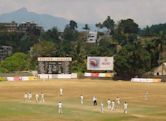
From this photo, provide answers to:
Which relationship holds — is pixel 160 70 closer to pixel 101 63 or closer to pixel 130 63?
pixel 130 63

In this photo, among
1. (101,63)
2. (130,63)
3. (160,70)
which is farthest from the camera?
(160,70)

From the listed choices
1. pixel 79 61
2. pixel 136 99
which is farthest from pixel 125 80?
pixel 136 99

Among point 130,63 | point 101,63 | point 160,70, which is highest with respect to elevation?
point 101,63

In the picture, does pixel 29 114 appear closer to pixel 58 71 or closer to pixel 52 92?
pixel 52 92

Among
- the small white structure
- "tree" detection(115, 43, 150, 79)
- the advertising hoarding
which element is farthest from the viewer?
the small white structure

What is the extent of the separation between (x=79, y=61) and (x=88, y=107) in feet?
362

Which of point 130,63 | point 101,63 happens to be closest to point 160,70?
point 130,63

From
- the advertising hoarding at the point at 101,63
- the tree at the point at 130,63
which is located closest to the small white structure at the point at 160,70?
the tree at the point at 130,63

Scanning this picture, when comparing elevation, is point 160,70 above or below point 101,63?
below

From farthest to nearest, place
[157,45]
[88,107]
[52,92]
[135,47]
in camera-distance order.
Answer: [157,45], [135,47], [52,92], [88,107]

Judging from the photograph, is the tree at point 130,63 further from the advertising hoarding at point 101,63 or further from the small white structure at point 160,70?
the small white structure at point 160,70

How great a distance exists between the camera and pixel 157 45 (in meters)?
165

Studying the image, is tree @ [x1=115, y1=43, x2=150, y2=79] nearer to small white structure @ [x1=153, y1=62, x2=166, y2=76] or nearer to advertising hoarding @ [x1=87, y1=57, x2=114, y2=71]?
advertising hoarding @ [x1=87, y1=57, x2=114, y2=71]

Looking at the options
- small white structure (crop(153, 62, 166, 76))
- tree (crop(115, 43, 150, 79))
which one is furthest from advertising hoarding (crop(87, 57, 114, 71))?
small white structure (crop(153, 62, 166, 76))
